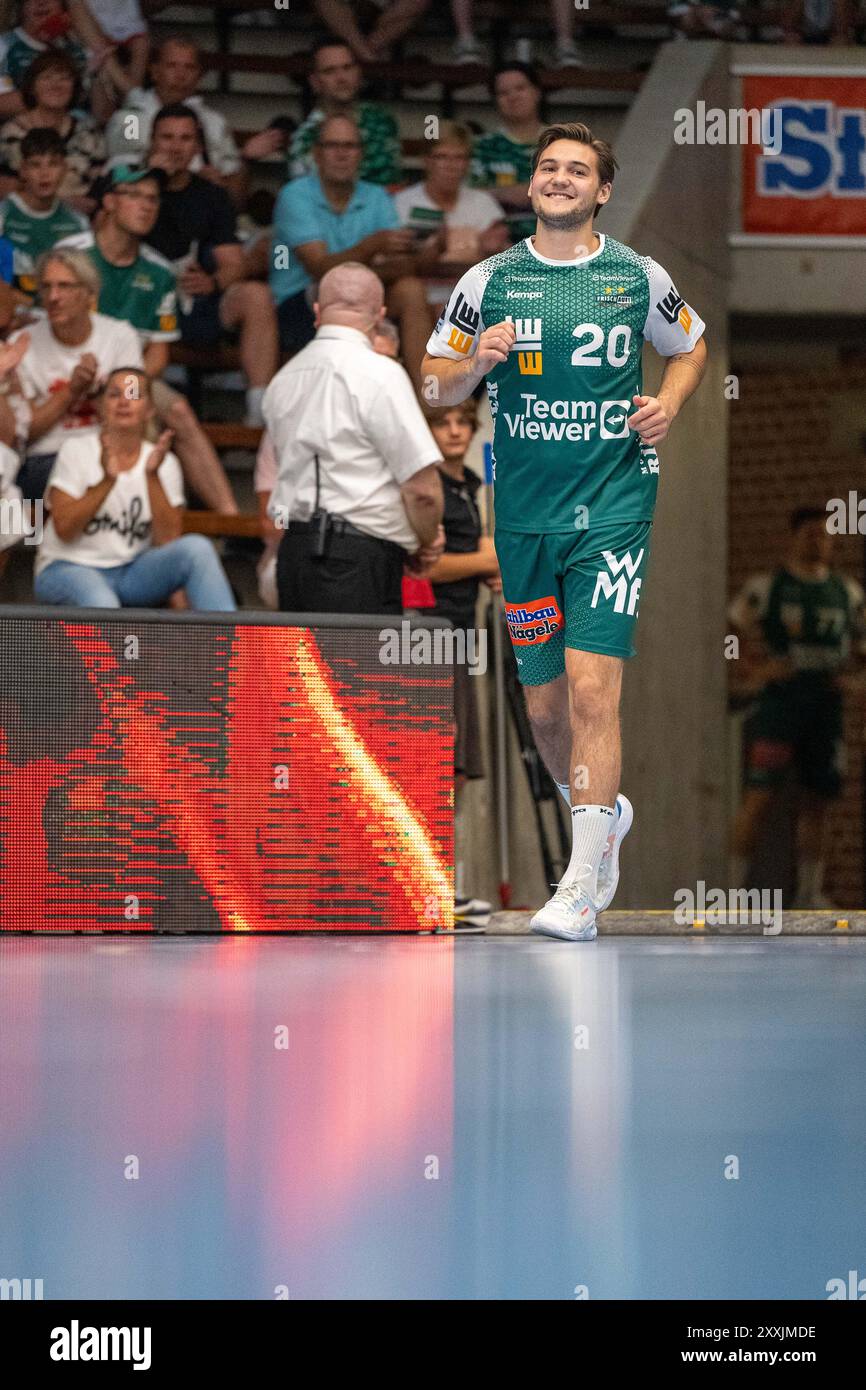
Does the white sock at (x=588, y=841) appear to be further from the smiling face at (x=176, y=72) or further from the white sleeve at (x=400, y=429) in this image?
the smiling face at (x=176, y=72)

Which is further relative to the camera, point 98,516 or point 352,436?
point 98,516

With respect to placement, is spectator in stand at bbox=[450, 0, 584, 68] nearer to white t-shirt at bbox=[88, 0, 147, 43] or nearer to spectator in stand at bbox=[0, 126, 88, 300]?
white t-shirt at bbox=[88, 0, 147, 43]

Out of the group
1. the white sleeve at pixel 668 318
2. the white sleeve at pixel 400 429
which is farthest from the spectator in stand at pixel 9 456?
the white sleeve at pixel 668 318

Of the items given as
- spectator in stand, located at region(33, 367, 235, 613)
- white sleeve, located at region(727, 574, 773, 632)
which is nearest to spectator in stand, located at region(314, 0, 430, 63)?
white sleeve, located at region(727, 574, 773, 632)

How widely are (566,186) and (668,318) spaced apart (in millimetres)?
458

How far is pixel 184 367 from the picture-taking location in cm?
950

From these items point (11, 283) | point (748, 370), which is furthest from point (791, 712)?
point (11, 283)

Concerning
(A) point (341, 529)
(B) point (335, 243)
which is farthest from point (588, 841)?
(B) point (335, 243)

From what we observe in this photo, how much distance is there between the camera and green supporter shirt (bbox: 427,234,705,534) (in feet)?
17.5

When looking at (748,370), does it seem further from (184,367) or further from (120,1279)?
(120,1279)

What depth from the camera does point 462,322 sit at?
5430mm

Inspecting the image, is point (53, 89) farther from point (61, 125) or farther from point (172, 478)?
point (172, 478)

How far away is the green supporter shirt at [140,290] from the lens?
29.1 ft
